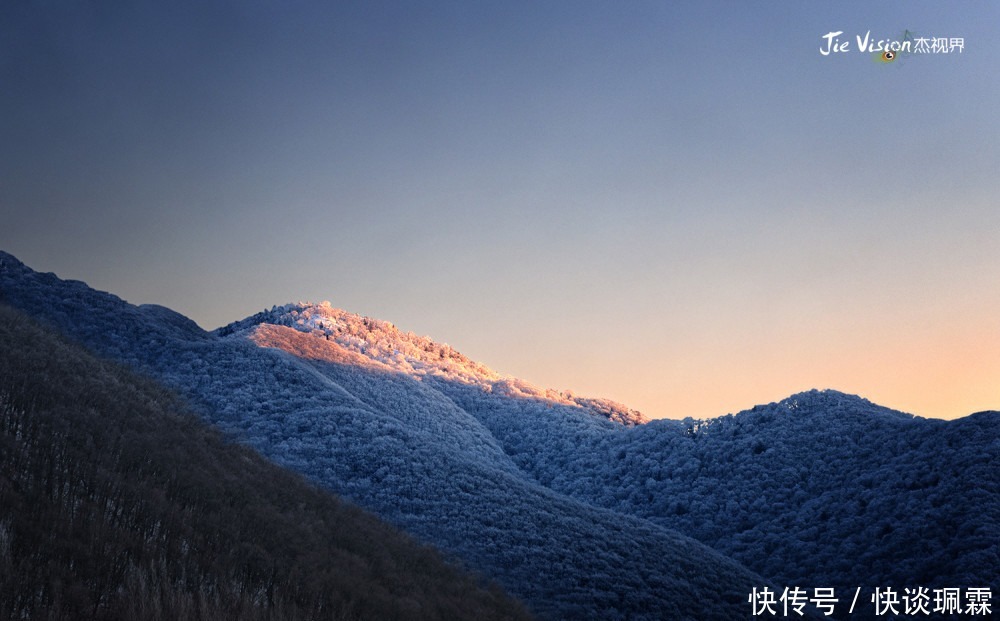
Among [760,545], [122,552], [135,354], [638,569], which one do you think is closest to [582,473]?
[760,545]

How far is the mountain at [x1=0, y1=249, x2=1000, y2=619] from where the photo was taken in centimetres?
2542

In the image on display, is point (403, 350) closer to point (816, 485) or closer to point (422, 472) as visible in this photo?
point (422, 472)

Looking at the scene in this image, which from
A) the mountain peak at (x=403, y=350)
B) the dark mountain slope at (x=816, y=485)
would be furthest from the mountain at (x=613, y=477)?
the mountain peak at (x=403, y=350)

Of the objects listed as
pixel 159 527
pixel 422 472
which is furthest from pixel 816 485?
pixel 159 527

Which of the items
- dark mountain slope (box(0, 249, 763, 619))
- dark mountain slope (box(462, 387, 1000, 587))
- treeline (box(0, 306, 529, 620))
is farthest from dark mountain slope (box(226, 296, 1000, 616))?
treeline (box(0, 306, 529, 620))

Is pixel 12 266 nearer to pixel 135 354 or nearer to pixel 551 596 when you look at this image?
pixel 135 354

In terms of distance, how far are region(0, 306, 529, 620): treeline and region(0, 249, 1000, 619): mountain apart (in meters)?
4.27

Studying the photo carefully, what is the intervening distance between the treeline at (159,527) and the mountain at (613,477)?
4275mm

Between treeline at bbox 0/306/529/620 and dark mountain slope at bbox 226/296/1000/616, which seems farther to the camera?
dark mountain slope at bbox 226/296/1000/616

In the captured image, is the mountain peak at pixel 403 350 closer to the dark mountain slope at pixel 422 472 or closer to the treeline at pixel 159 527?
the dark mountain slope at pixel 422 472

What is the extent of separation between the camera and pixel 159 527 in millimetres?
13844

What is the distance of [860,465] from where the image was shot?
34.9m

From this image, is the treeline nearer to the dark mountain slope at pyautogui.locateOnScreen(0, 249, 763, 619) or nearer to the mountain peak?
the dark mountain slope at pyautogui.locateOnScreen(0, 249, 763, 619)

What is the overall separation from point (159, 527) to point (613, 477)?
31040 millimetres
